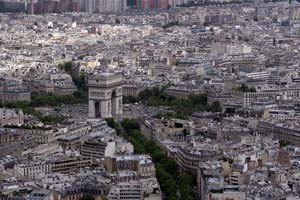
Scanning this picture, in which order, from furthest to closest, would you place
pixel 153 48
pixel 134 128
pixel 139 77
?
pixel 153 48 < pixel 139 77 < pixel 134 128

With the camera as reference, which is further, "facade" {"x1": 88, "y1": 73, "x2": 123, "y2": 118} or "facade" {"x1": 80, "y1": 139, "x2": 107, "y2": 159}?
"facade" {"x1": 88, "y1": 73, "x2": 123, "y2": 118}

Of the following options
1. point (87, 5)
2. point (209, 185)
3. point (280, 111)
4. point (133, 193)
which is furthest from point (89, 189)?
point (87, 5)

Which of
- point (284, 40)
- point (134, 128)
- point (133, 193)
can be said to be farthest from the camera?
point (284, 40)

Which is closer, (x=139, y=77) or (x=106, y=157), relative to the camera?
(x=106, y=157)

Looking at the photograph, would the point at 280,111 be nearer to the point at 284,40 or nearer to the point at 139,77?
the point at 139,77

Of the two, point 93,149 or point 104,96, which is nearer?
point 93,149

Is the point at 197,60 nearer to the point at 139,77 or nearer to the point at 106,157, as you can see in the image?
the point at 139,77

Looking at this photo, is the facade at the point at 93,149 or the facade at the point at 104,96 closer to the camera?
the facade at the point at 93,149

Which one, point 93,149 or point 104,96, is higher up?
point 104,96
